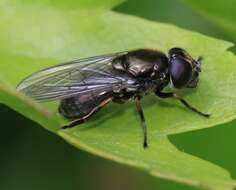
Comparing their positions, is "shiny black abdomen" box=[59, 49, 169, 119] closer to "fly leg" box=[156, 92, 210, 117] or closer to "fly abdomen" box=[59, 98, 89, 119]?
"fly abdomen" box=[59, 98, 89, 119]

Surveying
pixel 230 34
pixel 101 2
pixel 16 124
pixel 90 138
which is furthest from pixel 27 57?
pixel 230 34

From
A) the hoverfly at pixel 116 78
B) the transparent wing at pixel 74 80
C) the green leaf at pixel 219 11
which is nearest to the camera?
the transparent wing at pixel 74 80

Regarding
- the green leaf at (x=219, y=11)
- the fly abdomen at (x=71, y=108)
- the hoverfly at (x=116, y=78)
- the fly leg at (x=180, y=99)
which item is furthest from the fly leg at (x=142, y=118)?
the green leaf at (x=219, y=11)

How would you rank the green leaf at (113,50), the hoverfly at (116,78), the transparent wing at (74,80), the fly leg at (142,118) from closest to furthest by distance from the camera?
the fly leg at (142,118)
the green leaf at (113,50)
the transparent wing at (74,80)
the hoverfly at (116,78)

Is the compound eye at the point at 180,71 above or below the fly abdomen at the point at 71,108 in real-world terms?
above

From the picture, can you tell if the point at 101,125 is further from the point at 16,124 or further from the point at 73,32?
the point at 16,124

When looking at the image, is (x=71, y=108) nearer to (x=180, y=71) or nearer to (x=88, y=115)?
(x=88, y=115)

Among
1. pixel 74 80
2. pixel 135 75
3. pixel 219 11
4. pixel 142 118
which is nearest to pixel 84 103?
pixel 74 80

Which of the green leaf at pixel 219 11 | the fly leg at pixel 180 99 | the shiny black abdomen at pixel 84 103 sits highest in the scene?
the green leaf at pixel 219 11

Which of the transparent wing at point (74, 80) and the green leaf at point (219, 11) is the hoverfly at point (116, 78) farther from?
the green leaf at point (219, 11)

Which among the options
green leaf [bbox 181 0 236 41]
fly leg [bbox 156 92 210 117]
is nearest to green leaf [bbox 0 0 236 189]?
fly leg [bbox 156 92 210 117]
